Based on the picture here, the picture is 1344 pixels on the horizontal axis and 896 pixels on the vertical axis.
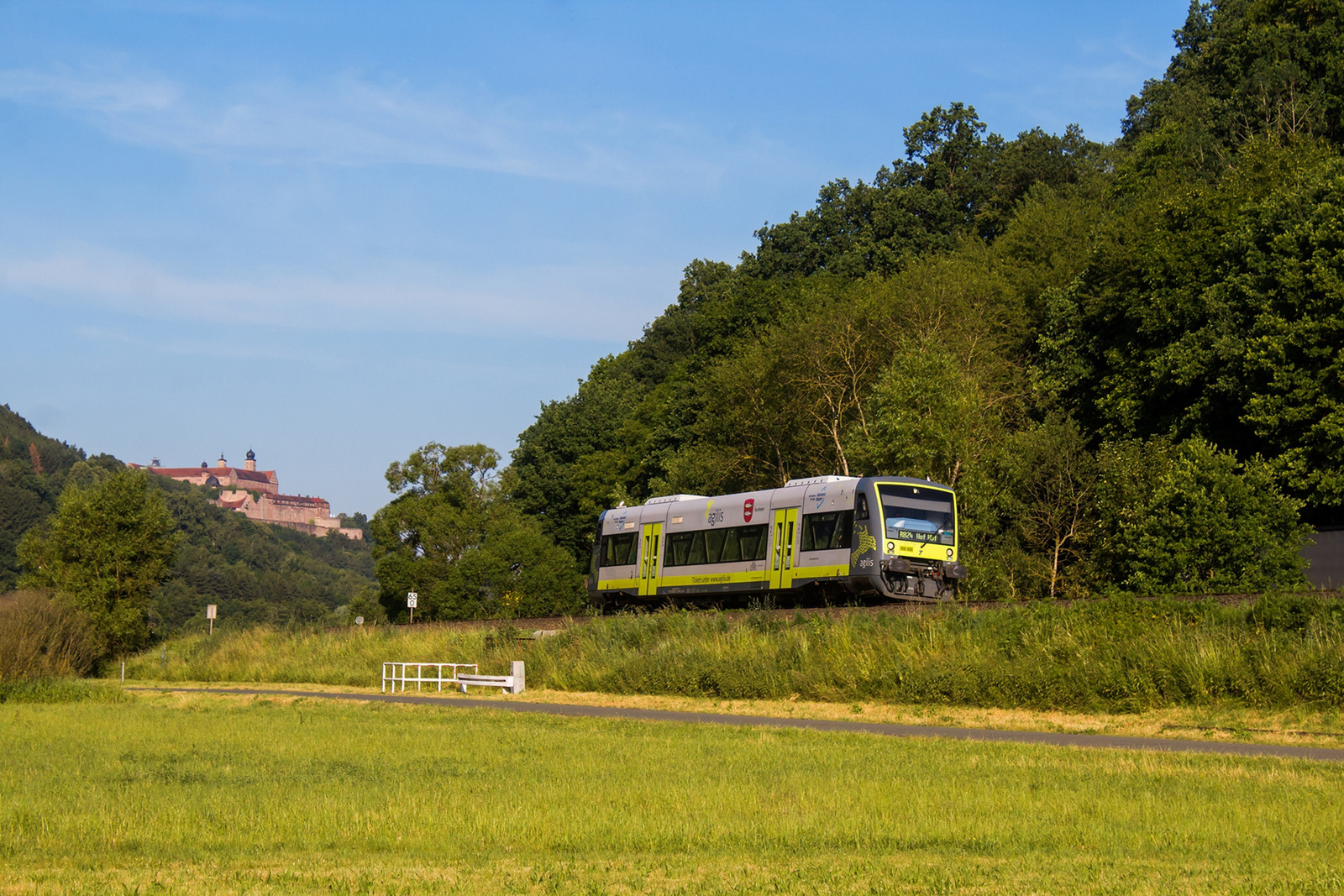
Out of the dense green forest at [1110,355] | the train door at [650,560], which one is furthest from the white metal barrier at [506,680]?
the dense green forest at [1110,355]

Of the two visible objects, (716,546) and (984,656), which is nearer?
(984,656)

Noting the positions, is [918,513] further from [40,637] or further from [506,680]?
[40,637]

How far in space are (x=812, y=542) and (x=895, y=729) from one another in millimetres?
14708

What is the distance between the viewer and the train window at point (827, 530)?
33.5 meters

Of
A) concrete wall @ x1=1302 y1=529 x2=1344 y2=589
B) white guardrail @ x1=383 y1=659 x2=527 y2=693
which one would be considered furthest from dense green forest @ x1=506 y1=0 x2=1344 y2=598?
white guardrail @ x1=383 y1=659 x2=527 y2=693

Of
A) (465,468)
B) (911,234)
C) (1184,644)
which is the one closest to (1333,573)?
(1184,644)

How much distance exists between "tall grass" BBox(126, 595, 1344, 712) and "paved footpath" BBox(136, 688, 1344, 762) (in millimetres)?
2409

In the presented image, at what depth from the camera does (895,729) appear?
20000mm

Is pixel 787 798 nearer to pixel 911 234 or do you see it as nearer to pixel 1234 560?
pixel 1234 560

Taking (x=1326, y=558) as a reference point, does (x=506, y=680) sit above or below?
below

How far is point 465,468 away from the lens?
9888 centimetres

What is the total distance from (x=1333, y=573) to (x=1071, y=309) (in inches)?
796

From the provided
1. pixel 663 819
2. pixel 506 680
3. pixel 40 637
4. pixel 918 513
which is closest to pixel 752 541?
pixel 918 513

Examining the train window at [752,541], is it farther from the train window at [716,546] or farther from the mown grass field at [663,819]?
the mown grass field at [663,819]
